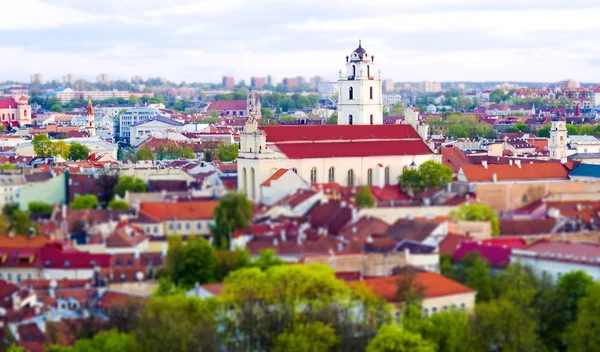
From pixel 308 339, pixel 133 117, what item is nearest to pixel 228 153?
pixel 308 339

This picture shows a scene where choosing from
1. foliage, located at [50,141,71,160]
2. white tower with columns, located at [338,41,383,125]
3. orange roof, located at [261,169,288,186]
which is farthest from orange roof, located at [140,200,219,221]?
foliage, located at [50,141,71,160]

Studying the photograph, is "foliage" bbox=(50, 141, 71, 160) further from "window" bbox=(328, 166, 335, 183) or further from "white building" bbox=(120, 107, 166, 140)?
"white building" bbox=(120, 107, 166, 140)

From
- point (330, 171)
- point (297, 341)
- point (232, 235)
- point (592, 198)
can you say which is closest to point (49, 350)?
point (297, 341)

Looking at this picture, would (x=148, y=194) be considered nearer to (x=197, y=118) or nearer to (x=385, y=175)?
(x=385, y=175)

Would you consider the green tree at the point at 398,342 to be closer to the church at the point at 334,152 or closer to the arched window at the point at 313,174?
the church at the point at 334,152

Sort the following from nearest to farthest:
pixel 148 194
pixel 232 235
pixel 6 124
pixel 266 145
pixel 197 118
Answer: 1. pixel 232 235
2. pixel 148 194
3. pixel 266 145
4. pixel 6 124
5. pixel 197 118

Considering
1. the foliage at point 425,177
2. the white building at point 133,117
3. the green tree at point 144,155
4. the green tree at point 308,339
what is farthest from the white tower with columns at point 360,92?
the white building at point 133,117
